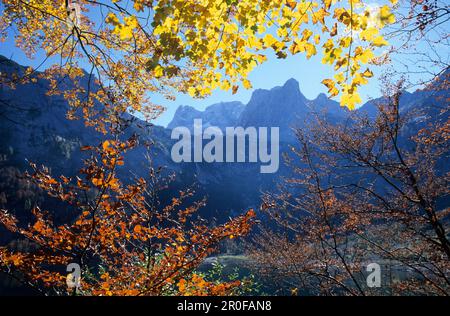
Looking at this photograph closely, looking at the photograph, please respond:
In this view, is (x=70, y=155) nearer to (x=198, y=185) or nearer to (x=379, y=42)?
(x=198, y=185)

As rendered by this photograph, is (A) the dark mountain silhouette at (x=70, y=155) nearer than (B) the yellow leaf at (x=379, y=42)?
No

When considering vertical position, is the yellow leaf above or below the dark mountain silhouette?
below

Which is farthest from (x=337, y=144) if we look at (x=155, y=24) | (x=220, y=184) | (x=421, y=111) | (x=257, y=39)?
(x=220, y=184)

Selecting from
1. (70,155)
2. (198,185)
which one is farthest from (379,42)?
(70,155)

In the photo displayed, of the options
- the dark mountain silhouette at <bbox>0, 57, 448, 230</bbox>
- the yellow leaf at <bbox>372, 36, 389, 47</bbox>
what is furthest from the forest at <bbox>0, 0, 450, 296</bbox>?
the dark mountain silhouette at <bbox>0, 57, 448, 230</bbox>

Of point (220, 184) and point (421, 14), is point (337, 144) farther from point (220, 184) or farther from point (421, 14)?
point (220, 184)

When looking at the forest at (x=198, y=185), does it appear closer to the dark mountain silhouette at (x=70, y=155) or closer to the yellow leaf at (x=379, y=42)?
the yellow leaf at (x=379, y=42)

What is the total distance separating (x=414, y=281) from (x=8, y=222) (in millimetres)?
8418

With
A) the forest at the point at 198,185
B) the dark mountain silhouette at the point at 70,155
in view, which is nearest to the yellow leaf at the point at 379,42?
the forest at the point at 198,185

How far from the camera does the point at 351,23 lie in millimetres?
2709

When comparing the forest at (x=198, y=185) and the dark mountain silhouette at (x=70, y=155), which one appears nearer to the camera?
the forest at (x=198, y=185)

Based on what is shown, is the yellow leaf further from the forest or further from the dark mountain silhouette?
the dark mountain silhouette

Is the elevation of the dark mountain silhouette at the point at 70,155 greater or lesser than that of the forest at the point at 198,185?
greater
